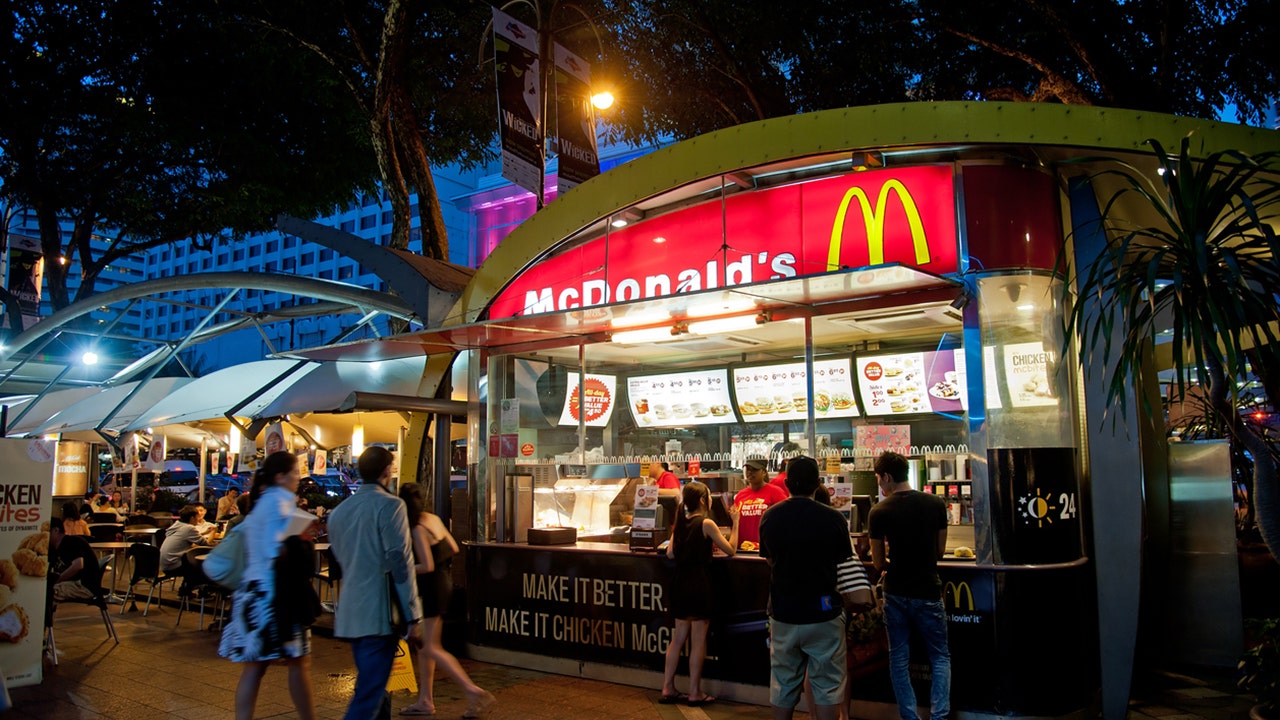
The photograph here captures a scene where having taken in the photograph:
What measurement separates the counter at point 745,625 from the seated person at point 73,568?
13.1 ft

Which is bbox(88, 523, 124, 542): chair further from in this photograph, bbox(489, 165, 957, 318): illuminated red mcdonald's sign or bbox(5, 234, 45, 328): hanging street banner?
bbox(5, 234, 45, 328): hanging street banner

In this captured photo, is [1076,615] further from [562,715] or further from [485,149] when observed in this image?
[485,149]

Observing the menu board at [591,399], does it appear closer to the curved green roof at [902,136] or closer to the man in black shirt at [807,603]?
the curved green roof at [902,136]

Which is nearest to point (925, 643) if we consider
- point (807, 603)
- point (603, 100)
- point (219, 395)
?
point (807, 603)

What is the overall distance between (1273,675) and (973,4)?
37.4ft

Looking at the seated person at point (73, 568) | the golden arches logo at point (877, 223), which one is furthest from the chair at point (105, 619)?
the golden arches logo at point (877, 223)

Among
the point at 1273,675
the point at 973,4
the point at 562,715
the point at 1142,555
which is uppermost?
the point at 973,4

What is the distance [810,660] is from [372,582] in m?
2.52

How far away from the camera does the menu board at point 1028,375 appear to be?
6.37 metres

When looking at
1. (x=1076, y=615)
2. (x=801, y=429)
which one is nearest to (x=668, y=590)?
(x=801, y=429)

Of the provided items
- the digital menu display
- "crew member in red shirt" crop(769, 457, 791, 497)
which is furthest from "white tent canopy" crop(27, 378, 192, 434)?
the digital menu display

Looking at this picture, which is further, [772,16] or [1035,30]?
[772,16]

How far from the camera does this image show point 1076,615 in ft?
20.4

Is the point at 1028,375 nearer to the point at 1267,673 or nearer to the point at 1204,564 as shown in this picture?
the point at 1267,673
